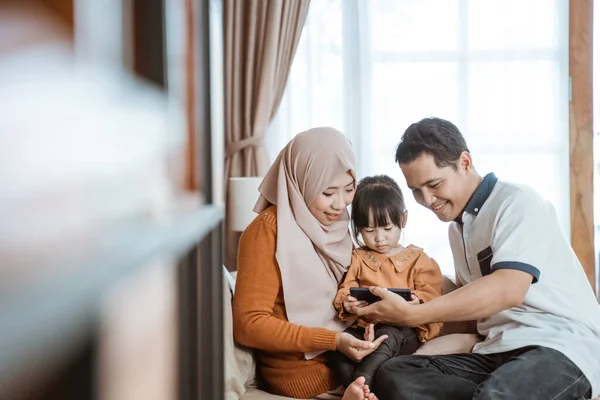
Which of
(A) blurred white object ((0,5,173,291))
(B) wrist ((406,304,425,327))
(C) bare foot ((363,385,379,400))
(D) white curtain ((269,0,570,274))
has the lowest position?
(C) bare foot ((363,385,379,400))

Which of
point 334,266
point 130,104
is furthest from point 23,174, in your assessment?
point 334,266

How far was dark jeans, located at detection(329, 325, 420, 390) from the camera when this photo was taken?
1.85m

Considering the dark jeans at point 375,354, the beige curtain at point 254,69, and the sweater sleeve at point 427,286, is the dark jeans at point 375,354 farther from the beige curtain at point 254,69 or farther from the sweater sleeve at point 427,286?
the beige curtain at point 254,69

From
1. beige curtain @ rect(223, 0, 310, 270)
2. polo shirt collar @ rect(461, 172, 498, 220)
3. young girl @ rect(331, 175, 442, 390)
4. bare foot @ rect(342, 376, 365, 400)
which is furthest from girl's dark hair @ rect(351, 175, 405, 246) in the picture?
beige curtain @ rect(223, 0, 310, 270)

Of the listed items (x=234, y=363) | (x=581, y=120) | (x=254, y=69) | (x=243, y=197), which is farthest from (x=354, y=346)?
(x=581, y=120)

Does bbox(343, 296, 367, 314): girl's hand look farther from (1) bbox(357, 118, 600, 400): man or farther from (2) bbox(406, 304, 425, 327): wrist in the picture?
(2) bbox(406, 304, 425, 327): wrist

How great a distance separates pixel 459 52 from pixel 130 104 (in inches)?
148

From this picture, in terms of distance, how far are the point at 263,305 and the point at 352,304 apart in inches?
9.9

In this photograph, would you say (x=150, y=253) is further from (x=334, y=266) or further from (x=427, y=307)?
(x=334, y=266)

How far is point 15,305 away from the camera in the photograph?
0.48 ft

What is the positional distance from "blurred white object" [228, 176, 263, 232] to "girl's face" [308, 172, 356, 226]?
119cm

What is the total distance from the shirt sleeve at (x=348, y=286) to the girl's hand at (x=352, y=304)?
42 mm

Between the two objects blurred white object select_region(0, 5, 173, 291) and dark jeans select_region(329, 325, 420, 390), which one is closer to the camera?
blurred white object select_region(0, 5, 173, 291)

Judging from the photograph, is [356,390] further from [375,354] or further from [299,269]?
[299,269]
